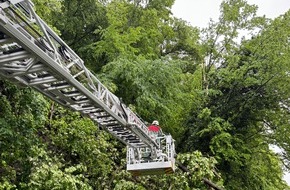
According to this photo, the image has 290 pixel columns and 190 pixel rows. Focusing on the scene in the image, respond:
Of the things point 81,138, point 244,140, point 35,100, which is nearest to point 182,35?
point 244,140

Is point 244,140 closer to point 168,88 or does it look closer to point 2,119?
point 168,88

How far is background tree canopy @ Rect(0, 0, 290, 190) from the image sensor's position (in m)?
9.20

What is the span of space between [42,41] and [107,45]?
8408 millimetres

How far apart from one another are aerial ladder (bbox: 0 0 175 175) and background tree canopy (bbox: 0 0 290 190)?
78.3 inches

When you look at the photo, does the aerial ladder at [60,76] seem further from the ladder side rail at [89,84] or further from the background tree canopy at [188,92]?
the background tree canopy at [188,92]

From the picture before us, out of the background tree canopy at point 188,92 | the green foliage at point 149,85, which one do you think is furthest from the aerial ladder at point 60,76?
the green foliage at point 149,85

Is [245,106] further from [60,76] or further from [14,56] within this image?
[14,56]

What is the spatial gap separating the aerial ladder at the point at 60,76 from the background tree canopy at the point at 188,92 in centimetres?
199

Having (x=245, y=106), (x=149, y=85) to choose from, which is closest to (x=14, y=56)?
(x=149, y=85)

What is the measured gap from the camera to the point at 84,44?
47.1 ft

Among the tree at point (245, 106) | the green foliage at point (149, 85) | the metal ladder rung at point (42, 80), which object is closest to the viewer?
the metal ladder rung at point (42, 80)

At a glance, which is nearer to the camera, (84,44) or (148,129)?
(148,129)

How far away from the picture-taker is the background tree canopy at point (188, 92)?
920 centimetres

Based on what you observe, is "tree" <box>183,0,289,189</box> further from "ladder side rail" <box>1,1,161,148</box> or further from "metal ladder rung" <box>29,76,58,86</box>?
"metal ladder rung" <box>29,76,58,86</box>
